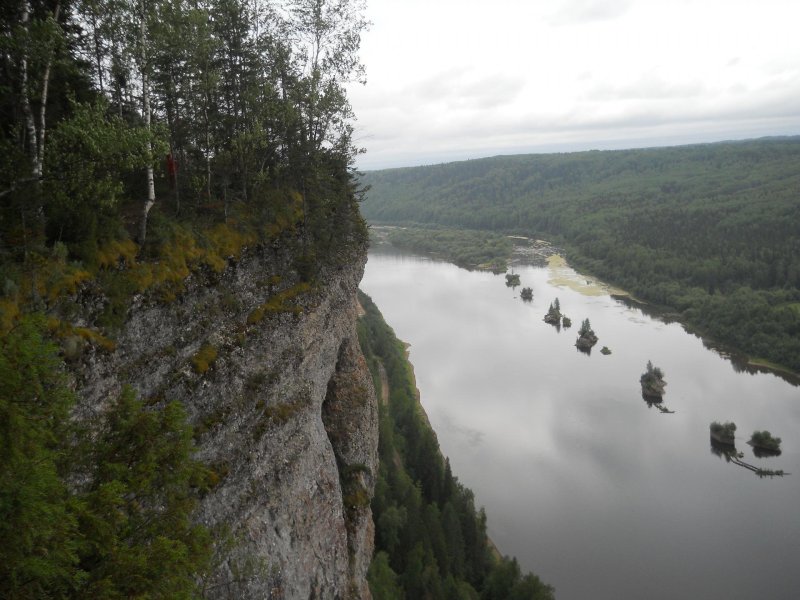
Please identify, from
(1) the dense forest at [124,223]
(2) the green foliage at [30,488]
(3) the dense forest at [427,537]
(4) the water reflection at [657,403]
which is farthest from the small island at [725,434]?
(2) the green foliage at [30,488]

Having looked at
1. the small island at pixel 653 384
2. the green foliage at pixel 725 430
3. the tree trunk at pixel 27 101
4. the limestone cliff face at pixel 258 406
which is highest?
the tree trunk at pixel 27 101

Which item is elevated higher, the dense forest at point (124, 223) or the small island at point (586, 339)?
the dense forest at point (124, 223)

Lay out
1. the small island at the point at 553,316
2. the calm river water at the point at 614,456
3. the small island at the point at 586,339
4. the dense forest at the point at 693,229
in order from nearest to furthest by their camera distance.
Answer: the calm river water at the point at 614,456 → the small island at the point at 586,339 → the small island at the point at 553,316 → the dense forest at the point at 693,229

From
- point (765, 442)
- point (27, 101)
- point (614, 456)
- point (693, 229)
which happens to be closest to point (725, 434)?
point (765, 442)

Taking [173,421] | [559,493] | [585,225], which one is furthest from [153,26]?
[585,225]

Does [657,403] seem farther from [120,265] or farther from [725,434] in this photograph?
[120,265]

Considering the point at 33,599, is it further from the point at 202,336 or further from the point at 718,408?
the point at 718,408

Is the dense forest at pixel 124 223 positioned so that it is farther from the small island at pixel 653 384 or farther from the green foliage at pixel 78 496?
the small island at pixel 653 384
